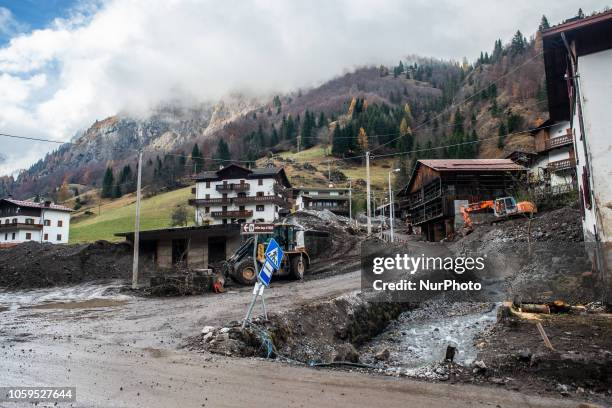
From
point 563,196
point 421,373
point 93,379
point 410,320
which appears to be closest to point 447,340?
point 410,320

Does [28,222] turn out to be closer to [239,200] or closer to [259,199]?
[239,200]

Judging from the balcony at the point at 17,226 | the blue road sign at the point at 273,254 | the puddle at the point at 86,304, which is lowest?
the puddle at the point at 86,304

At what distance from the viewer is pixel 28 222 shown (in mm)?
75312

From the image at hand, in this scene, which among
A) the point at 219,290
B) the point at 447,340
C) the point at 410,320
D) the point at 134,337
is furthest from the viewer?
the point at 219,290

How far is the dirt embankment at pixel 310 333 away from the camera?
1070 centimetres

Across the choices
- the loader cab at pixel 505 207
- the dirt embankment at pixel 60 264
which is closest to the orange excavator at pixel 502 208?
the loader cab at pixel 505 207

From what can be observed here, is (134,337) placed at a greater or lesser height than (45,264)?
lesser

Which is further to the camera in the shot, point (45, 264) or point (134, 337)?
point (45, 264)

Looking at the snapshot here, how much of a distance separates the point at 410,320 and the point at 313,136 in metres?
140

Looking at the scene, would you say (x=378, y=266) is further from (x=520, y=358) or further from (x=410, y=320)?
(x=520, y=358)

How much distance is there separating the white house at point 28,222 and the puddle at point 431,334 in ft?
237

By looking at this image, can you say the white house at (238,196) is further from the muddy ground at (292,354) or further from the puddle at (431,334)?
the puddle at (431,334)

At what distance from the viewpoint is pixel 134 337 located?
1219 cm

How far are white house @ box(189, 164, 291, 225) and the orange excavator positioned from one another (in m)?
40.0
